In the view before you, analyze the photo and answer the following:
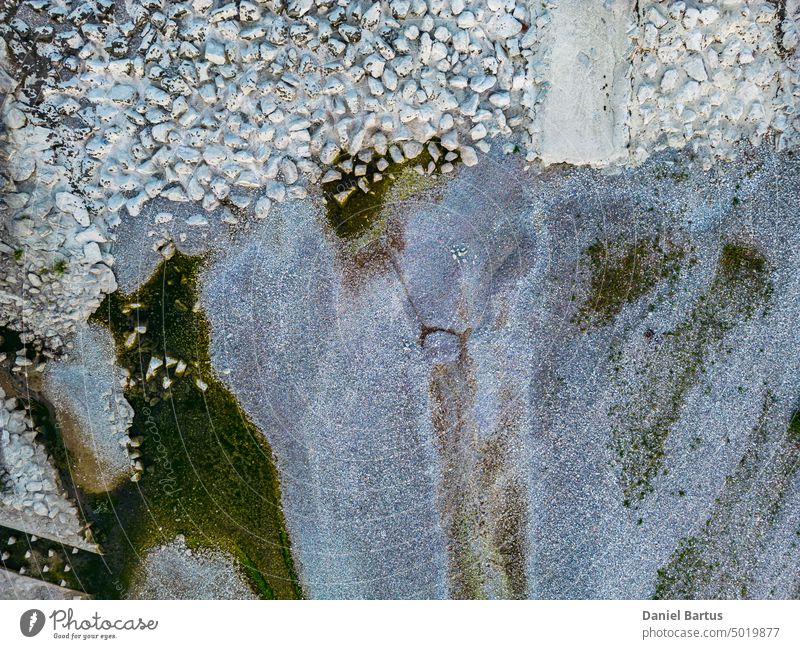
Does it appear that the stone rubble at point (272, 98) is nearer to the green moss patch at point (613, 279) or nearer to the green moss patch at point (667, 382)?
the green moss patch at point (613, 279)

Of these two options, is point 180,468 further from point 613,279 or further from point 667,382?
point 667,382

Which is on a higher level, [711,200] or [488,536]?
Answer: [711,200]

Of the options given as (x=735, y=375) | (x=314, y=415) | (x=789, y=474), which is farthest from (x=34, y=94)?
(x=789, y=474)

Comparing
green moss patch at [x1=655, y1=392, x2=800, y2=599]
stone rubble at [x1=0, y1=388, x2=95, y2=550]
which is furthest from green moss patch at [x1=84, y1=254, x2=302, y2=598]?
green moss patch at [x1=655, y1=392, x2=800, y2=599]

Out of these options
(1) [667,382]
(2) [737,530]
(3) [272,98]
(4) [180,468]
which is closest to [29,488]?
(4) [180,468]

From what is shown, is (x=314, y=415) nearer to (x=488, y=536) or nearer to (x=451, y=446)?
(x=451, y=446)

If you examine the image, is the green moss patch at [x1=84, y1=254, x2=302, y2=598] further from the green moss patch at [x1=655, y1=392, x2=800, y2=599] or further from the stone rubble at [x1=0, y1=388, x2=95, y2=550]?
the green moss patch at [x1=655, y1=392, x2=800, y2=599]
